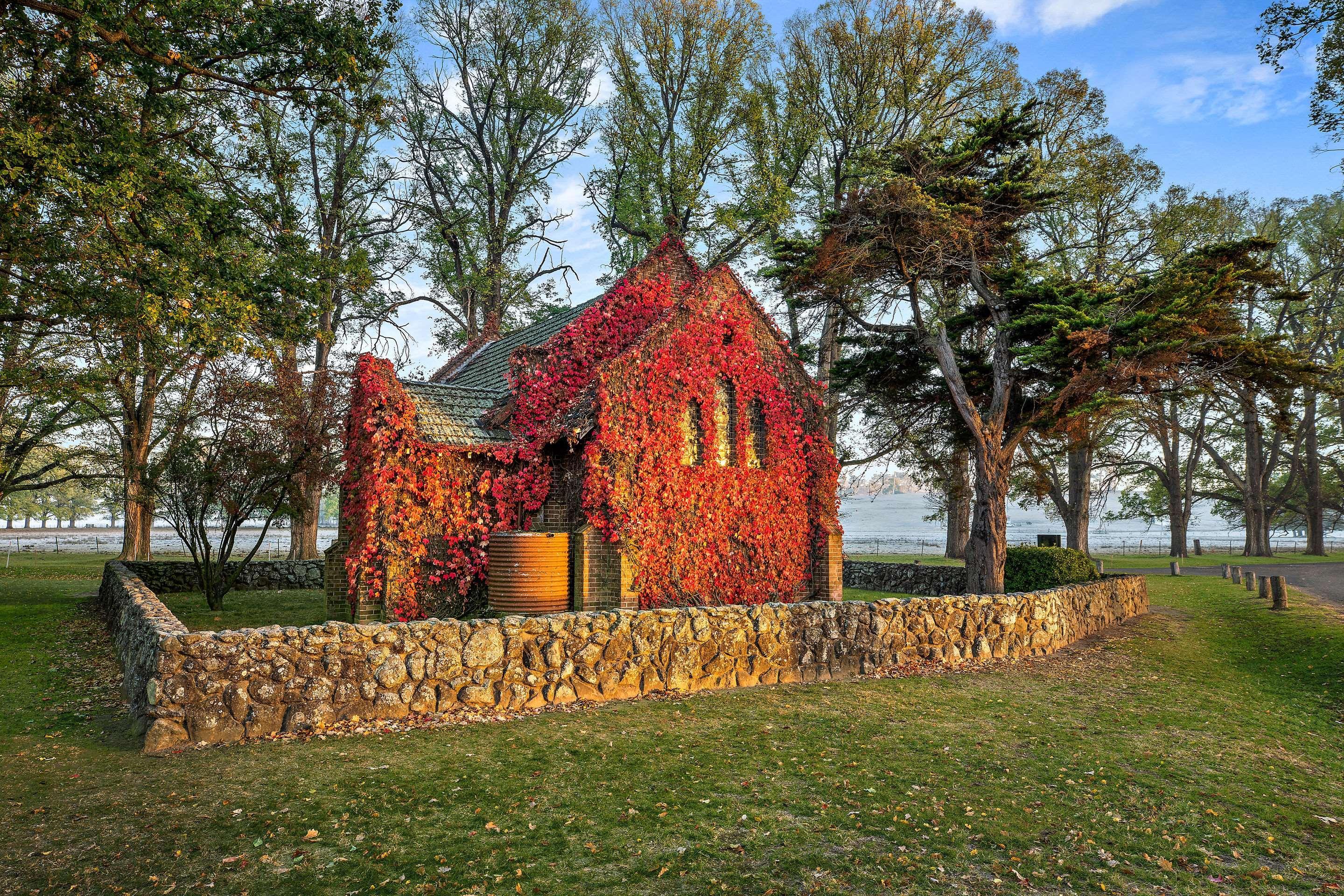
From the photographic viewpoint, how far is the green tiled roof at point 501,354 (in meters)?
18.8

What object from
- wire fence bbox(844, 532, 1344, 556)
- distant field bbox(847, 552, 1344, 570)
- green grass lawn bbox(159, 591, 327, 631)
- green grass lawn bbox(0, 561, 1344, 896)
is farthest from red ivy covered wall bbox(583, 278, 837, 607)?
wire fence bbox(844, 532, 1344, 556)

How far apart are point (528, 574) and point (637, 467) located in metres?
3.05

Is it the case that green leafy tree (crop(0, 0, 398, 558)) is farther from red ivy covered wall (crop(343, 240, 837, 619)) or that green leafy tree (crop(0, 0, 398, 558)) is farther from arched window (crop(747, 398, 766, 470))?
arched window (crop(747, 398, 766, 470))

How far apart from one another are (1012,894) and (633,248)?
31762mm

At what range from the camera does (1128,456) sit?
39.2m

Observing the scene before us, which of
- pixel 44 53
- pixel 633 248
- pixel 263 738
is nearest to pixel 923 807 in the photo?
pixel 263 738

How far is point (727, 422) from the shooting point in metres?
17.1

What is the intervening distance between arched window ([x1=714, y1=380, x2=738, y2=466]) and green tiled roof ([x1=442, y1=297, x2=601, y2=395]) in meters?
3.89

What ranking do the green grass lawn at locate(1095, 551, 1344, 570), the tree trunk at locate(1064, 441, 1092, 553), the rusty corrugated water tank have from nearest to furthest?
the rusty corrugated water tank, the tree trunk at locate(1064, 441, 1092, 553), the green grass lawn at locate(1095, 551, 1344, 570)

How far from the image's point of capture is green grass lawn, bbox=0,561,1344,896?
5.57 metres

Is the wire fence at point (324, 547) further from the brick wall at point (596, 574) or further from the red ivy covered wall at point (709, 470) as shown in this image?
the brick wall at point (596, 574)

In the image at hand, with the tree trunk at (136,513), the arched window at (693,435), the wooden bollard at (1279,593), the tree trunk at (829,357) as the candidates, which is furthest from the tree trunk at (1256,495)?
the tree trunk at (136,513)

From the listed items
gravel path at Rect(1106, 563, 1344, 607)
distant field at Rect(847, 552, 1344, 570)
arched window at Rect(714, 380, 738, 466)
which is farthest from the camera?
distant field at Rect(847, 552, 1344, 570)

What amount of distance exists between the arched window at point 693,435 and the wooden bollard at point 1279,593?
54.7 ft
